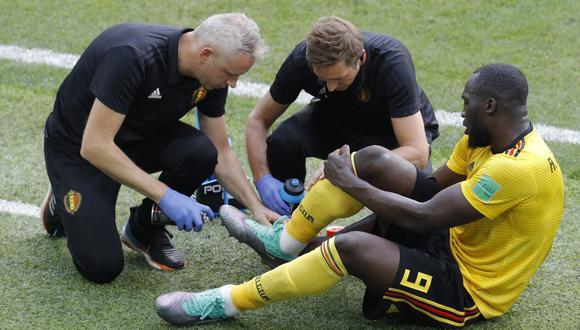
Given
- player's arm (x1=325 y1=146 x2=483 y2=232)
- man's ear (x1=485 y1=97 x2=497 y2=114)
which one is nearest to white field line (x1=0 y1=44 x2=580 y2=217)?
player's arm (x1=325 y1=146 x2=483 y2=232)

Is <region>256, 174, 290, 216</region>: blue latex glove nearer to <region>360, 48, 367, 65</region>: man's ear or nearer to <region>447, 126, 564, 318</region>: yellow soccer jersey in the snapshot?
<region>360, 48, 367, 65</region>: man's ear

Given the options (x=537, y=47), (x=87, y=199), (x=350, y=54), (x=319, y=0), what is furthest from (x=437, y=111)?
(x=87, y=199)

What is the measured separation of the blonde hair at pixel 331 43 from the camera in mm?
4324

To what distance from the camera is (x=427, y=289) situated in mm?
3859

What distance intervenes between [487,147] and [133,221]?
72.2 inches

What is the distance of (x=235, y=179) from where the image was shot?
483cm

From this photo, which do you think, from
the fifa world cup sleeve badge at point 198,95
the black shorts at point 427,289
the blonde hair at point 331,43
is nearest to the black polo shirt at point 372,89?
the blonde hair at point 331,43

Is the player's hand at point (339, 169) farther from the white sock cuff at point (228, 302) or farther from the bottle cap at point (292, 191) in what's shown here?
the bottle cap at point (292, 191)

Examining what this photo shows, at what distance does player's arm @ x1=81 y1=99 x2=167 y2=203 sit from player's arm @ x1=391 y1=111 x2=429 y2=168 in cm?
120

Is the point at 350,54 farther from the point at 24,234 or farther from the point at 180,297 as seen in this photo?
the point at 24,234

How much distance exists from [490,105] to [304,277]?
0.99m

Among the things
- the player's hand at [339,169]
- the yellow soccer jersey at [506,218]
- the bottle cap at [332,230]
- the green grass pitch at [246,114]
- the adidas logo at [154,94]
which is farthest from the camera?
the bottle cap at [332,230]

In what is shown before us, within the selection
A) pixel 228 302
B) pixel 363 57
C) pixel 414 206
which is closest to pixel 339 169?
pixel 414 206

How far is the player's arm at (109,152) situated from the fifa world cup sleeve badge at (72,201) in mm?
267
